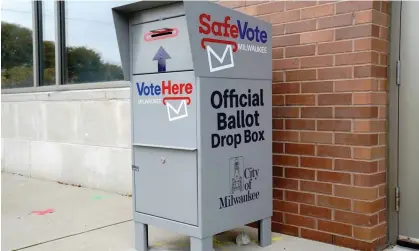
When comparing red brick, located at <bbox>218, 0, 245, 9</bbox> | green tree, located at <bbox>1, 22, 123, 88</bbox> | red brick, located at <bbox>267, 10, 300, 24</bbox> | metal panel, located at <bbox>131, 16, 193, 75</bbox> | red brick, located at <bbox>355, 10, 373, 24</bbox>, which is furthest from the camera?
green tree, located at <bbox>1, 22, 123, 88</bbox>

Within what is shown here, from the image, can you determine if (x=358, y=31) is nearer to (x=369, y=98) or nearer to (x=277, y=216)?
(x=369, y=98)

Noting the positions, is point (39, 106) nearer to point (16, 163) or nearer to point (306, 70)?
point (16, 163)

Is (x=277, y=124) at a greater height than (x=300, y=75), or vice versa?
(x=300, y=75)

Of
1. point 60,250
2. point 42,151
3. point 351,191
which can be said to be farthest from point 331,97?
point 42,151

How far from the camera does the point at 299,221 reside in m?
3.67

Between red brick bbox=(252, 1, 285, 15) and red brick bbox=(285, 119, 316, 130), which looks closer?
red brick bbox=(285, 119, 316, 130)

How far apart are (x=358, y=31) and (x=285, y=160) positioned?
1.19m

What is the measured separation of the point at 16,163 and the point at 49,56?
1877 millimetres

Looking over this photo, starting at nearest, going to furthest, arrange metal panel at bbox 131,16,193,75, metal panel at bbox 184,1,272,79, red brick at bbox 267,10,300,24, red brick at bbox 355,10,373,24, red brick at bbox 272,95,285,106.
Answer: metal panel at bbox 184,1,272,79
metal panel at bbox 131,16,193,75
red brick at bbox 355,10,373,24
red brick at bbox 267,10,300,24
red brick at bbox 272,95,285,106

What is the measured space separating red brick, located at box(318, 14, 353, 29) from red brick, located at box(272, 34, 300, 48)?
0.78 feet

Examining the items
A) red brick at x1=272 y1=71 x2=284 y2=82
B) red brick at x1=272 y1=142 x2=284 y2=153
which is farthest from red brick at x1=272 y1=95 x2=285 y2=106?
red brick at x1=272 y1=142 x2=284 y2=153

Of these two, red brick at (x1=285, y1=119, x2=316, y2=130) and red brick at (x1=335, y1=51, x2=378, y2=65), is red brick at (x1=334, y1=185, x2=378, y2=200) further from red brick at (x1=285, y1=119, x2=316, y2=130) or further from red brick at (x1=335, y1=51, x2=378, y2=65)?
red brick at (x1=335, y1=51, x2=378, y2=65)

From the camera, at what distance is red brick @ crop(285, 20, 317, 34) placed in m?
3.55

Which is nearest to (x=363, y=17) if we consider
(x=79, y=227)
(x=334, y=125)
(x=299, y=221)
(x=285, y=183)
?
(x=334, y=125)
